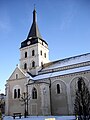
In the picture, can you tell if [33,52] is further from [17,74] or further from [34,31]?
[17,74]

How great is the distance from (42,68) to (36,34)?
10.4 metres

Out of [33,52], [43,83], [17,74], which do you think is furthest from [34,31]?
[43,83]

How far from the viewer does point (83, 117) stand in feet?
54.7

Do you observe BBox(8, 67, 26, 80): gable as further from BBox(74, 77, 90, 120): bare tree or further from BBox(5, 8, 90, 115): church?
BBox(74, 77, 90, 120): bare tree

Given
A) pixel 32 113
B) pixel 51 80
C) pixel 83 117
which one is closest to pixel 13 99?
pixel 32 113

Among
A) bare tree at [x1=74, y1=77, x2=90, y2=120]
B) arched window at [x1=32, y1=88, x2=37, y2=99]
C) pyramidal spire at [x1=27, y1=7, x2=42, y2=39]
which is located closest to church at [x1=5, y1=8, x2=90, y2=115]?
arched window at [x1=32, y1=88, x2=37, y2=99]

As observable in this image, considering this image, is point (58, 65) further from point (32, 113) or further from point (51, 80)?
point (32, 113)

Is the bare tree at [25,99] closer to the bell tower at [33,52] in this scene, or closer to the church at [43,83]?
the church at [43,83]

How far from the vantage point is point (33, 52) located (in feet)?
164

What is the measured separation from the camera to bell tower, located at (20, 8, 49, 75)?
158 ft

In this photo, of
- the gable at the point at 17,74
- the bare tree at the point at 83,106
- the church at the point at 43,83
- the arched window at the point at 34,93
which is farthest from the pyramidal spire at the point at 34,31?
the bare tree at the point at 83,106

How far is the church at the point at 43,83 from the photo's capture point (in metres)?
35.9

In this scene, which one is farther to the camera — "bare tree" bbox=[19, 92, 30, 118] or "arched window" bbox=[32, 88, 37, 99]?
"arched window" bbox=[32, 88, 37, 99]

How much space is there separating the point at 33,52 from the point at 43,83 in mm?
14340
